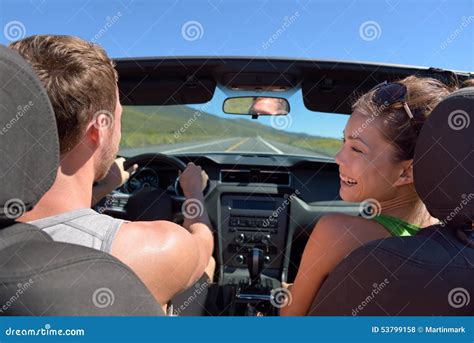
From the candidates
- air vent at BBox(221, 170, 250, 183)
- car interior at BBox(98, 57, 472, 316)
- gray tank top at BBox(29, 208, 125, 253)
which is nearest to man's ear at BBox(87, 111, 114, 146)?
gray tank top at BBox(29, 208, 125, 253)

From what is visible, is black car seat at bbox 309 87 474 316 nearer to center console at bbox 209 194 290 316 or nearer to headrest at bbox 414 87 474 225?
headrest at bbox 414 87 474 225

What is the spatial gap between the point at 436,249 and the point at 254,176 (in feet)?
9.95

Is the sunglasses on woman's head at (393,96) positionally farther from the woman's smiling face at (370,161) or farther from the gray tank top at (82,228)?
the gray tank top at (82,228)

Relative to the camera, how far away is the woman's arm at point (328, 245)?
1.66 m

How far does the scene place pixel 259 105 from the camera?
384cm

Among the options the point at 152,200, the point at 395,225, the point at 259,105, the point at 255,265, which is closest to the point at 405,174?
the point at 395,225

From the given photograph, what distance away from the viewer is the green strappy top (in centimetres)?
169

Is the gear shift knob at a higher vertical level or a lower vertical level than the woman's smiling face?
lower

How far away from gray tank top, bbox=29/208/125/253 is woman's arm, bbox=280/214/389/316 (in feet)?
2.28

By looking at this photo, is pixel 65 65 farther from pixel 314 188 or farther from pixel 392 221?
pixel 314 188

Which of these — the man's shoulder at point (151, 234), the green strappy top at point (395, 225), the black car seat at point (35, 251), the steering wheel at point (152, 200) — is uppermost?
the green strappy top at point (395, 225)

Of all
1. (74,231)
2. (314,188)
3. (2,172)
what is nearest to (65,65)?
(74,231)

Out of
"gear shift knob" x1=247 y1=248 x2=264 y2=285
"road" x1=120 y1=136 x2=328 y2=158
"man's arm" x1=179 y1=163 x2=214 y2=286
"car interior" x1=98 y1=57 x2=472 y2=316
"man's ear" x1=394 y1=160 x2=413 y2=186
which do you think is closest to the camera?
"man's ear" x1=394 y1=160 x2=413 y2=186

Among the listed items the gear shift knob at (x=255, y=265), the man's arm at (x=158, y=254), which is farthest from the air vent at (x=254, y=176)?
the man's arm at (x=158, y=254)
